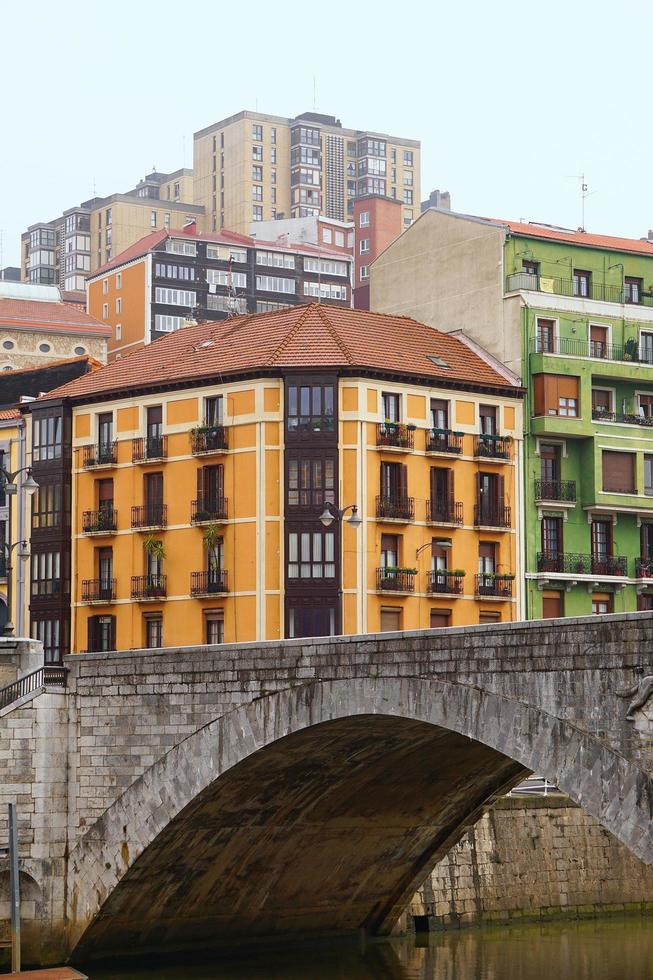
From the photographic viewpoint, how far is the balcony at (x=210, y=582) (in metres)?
72.6

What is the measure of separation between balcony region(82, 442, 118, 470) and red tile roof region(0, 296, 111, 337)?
41297 millimetres

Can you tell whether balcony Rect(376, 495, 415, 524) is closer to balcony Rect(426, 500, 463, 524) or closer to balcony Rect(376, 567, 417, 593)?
balcony Rect(426, 500, 463, 524)

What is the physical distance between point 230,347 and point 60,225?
11207 centimetres

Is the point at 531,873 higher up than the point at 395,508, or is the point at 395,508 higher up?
the point at 395,508

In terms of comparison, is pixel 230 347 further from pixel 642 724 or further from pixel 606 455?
pixel 642 724

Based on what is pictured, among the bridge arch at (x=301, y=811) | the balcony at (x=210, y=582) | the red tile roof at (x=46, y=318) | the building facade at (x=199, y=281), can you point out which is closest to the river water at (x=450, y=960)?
the bridge arch at (x=301, y=811)

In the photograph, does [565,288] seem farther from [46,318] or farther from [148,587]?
[46,318]

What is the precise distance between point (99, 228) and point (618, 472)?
10569 centimetres

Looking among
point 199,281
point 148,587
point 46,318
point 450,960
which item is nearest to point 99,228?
point 199,281

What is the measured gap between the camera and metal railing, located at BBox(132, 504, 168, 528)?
245 feet

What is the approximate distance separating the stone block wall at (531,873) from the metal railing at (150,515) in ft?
72.1

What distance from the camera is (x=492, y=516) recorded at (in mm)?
75688

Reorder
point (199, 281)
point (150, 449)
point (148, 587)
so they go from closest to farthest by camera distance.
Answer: point (148, 587) → point (150, 449) → point (199, 281)

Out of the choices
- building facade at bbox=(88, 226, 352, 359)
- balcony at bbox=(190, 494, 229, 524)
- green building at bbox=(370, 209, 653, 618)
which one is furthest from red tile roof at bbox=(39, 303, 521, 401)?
building facade at bbox=(88, 226, 352, 359)
